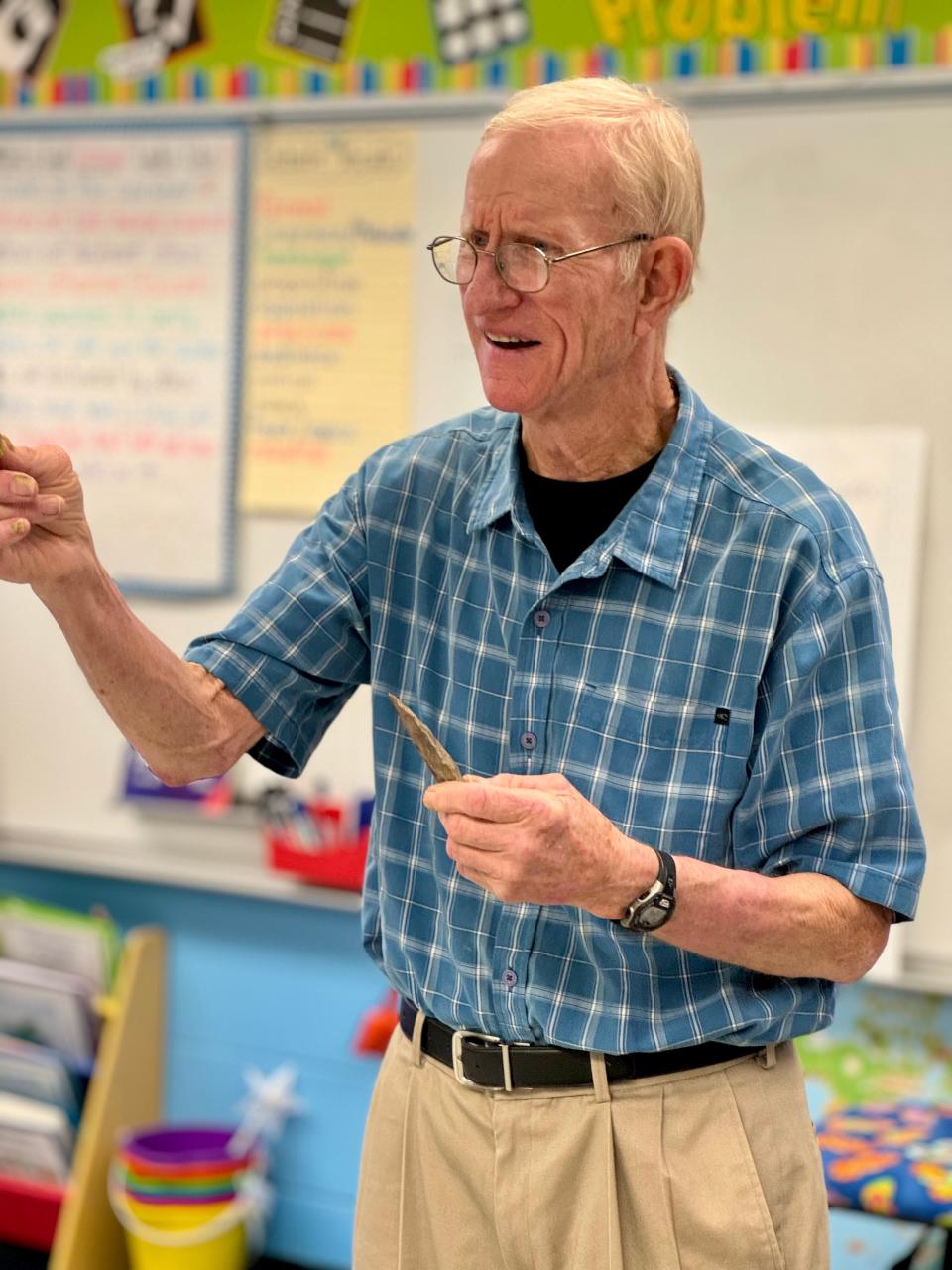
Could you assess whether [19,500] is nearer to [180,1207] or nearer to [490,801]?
[490,801]

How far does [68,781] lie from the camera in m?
2.96

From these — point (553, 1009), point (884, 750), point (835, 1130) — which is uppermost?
point (884, 750)

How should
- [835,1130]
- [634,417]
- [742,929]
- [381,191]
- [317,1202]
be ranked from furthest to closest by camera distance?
[317,1202], [381,191], [835,1130], [634,417], [742,929]

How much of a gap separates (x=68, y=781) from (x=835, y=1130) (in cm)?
161

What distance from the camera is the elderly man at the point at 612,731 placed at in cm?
123

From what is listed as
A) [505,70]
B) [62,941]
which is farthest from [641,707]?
[62,941]

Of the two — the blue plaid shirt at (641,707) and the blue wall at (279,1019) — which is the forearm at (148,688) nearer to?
the blue plaid shirt at (641,707)

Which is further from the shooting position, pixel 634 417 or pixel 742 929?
pixel 634 417

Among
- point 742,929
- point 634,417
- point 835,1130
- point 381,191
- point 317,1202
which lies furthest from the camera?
point 317,1202

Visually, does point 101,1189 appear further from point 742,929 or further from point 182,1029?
point 742,929

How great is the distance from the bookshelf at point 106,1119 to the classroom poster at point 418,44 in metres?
1.63

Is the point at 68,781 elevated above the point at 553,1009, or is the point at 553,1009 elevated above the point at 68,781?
the point at 553,1009

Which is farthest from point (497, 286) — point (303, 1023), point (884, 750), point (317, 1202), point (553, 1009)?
point (317, 1202)

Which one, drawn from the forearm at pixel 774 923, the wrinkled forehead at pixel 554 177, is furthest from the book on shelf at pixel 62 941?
the wrinkled forehead at pixel 554 177
